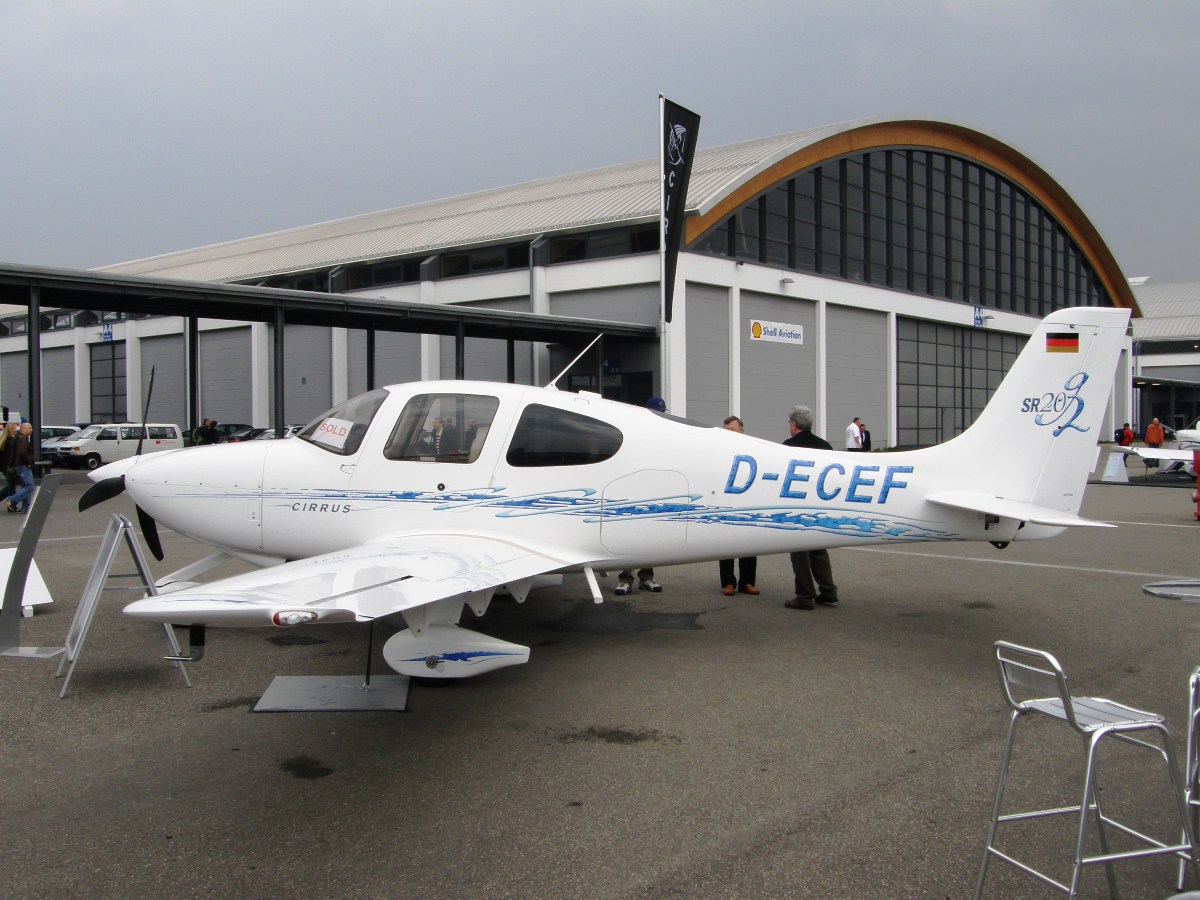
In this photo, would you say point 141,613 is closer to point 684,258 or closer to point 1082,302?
point 684,258

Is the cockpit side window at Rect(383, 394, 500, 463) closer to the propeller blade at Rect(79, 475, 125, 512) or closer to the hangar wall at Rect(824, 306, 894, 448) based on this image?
the propeller blade at Rect(79, 475, 125, 512)

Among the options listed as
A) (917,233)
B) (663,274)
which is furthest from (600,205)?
(917,233)

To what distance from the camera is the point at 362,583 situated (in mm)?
4625

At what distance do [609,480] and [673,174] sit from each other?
18820mm

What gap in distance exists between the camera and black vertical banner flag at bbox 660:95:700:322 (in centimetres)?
2270

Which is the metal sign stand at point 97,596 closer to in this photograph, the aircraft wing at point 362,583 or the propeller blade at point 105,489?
the propeller blade at point 105,489

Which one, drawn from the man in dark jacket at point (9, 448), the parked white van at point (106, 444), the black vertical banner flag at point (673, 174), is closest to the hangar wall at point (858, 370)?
the black vertical banner flag at point (673, 174)

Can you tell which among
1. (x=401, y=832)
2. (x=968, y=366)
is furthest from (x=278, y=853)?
(x=968, y=366)

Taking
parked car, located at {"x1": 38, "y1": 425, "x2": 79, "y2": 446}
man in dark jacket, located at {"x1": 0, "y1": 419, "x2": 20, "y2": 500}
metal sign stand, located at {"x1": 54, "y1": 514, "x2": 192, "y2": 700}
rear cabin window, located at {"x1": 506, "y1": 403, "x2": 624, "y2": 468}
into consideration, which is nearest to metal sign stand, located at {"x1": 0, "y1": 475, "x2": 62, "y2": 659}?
metal sign stand, located at {"x1": 54, "y1": 514, "x2": 192, "y2": 700}

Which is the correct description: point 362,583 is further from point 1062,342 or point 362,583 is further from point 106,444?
point 106,444

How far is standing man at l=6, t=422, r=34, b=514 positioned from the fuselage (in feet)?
37.1

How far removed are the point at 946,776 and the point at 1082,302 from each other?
54.2 meters

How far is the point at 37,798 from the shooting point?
161 inches

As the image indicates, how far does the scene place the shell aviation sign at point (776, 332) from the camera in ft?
97.7
